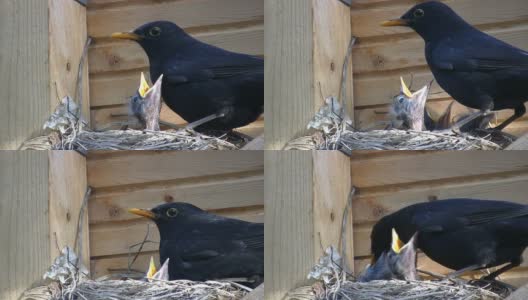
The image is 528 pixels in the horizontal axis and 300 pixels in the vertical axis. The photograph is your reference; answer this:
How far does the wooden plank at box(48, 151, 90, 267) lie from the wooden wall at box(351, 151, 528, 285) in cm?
101

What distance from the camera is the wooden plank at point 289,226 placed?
6.96 meters

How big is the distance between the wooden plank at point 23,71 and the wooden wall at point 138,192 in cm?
36

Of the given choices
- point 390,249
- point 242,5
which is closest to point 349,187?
point 390,249

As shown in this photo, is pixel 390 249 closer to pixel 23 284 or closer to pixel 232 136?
pixel 232 136

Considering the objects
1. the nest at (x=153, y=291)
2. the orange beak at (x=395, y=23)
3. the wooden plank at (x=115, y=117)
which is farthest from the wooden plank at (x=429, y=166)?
the wooden plank at (x=115, y=117)

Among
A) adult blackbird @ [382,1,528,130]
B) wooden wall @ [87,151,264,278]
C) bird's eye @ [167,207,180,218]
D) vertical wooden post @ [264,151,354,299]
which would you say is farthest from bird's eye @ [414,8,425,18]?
bird's eye @ [167,207,180,218]

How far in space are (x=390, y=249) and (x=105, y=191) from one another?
1196 millimetres

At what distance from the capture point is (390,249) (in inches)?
279

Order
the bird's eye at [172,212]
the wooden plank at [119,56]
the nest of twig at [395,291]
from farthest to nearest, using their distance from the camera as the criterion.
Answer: the wooden plank at [119,56], the bird's eye at [172,212], the nest of twig at [395,291]

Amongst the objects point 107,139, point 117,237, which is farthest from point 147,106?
point 117,237

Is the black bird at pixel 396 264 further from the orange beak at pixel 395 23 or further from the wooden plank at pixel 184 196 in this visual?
the orange beak at pixel 395 23

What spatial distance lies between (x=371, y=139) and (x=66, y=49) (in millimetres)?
1224

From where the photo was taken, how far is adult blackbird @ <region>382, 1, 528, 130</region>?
7.12m

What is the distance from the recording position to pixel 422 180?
734 centimetres
